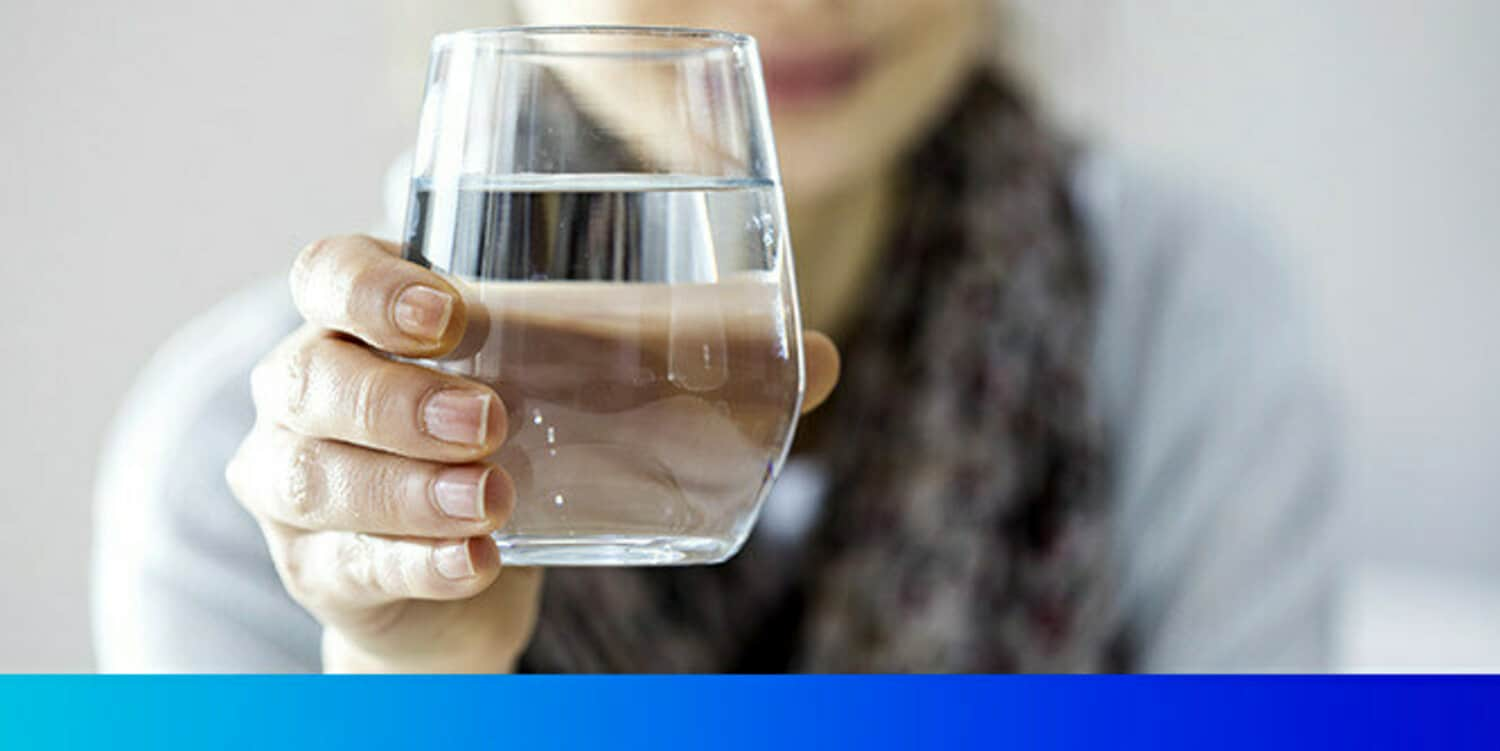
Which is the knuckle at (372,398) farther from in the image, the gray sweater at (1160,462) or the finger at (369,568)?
the gray sweater at (1160,462)

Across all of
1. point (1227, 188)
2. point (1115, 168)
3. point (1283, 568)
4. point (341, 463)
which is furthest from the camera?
point (1227, 188)

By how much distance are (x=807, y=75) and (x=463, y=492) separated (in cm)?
59

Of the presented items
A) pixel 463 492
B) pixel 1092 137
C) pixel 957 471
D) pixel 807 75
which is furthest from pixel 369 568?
pixel 1092 137

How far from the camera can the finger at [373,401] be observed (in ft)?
1.03

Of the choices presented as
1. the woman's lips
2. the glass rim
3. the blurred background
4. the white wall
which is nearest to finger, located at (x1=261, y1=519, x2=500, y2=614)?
the glass rim

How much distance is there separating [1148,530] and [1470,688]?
684 mm

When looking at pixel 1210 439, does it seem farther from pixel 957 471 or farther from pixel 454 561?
pixel 454 561

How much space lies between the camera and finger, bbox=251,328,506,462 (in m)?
0.31

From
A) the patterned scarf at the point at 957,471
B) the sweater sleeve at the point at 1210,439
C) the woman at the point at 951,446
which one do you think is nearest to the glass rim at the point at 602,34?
the woman at the point at 951,446

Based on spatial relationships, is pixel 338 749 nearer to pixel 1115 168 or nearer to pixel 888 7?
pixel 888 7

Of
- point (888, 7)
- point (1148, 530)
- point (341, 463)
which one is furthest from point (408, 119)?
point (341, 463)

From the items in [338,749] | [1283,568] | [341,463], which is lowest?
[1283,568]

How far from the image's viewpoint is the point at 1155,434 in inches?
48.6

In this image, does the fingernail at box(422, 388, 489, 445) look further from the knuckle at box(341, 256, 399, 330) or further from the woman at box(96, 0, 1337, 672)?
the woman at box(96, 0, 1337, 672)
